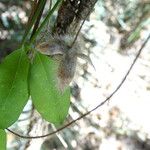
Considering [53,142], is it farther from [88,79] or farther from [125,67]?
[125,67]

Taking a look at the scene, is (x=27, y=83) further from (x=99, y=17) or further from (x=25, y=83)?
(x=99, y=17)

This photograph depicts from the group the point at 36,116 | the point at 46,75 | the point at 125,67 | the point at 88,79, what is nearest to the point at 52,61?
the point at 46,75

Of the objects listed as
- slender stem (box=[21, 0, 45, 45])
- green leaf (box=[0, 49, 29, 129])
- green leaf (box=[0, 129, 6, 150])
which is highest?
slender stem (box=[21, 0, 45, 45])

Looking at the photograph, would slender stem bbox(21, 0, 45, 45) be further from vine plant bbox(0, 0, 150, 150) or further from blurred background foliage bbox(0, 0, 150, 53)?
blurred background foliage bbox(0, 0, 150, 53)

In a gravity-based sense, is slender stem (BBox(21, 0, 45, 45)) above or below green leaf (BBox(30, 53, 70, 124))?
above


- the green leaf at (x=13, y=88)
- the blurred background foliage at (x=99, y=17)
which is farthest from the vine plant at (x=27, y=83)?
the blurred background foliage at (x=99, y=17)

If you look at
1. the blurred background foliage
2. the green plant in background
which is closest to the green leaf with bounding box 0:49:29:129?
the green plant in background

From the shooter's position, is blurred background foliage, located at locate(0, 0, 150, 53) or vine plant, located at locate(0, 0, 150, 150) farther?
blurred background foliage, located at locate(0, 0, 150, 53)

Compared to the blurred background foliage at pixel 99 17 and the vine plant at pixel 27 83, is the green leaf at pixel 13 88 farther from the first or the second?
the blurred background foliage at pixel 99 17
